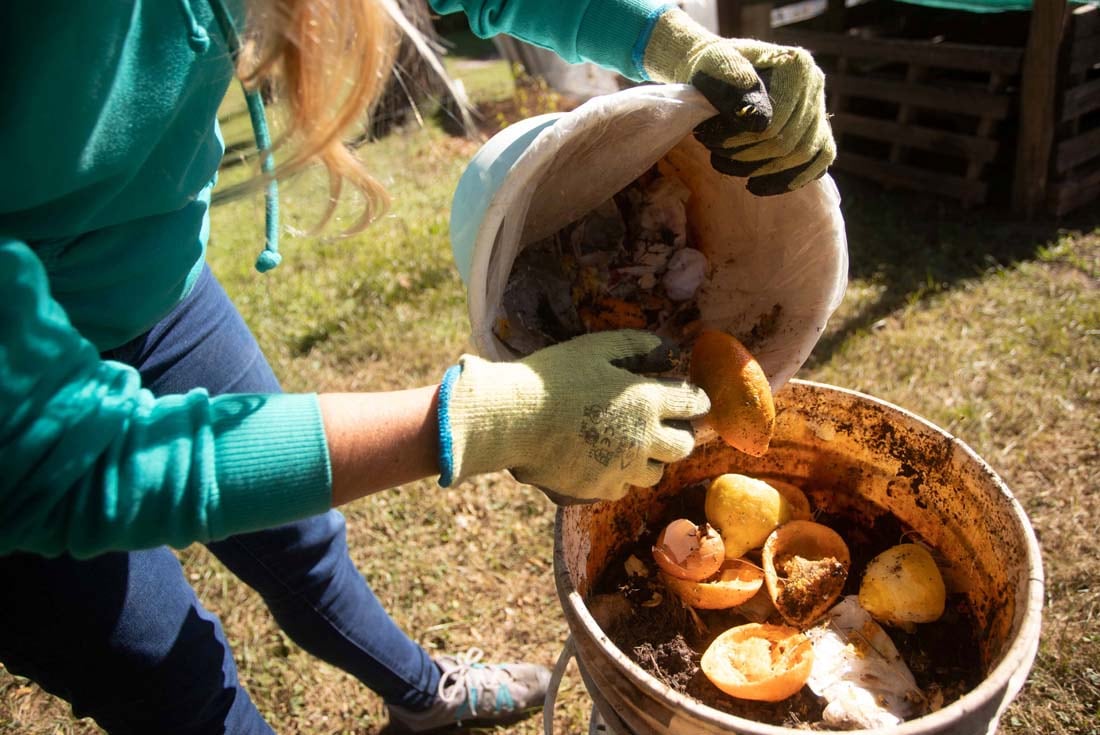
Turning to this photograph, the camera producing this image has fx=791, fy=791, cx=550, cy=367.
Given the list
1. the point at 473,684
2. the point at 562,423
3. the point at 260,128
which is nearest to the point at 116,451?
the point at 562,423

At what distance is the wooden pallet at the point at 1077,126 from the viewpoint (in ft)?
10.1

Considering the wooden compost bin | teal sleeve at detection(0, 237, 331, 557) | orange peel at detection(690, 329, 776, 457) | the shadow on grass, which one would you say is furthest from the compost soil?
the wooden compost bin

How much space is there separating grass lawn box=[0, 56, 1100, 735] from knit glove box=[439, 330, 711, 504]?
0.51 m

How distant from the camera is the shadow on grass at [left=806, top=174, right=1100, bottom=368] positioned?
114 inches

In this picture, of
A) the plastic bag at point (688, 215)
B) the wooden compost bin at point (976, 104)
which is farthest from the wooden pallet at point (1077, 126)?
the plastic bag at point (688, 215)

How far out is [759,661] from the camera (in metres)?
1.18

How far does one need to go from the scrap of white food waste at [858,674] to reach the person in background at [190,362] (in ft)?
1.50

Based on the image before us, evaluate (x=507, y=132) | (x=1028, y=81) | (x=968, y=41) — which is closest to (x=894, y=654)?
(x=507, y=132)

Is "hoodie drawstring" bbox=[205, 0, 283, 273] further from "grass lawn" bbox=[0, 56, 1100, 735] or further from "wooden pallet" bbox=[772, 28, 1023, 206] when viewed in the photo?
"wooden pallet" bbox=[772, 28, 1023, 206]

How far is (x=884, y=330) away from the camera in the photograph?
9.05 ft

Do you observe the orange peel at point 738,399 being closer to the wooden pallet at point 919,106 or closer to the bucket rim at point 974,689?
the bucket rim at point 974,689

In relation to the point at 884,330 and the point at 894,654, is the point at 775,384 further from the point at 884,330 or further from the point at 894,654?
the point at 884,330

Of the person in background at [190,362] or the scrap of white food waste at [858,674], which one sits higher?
the person in background at [190,362]

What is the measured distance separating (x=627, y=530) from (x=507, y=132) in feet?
2.49
